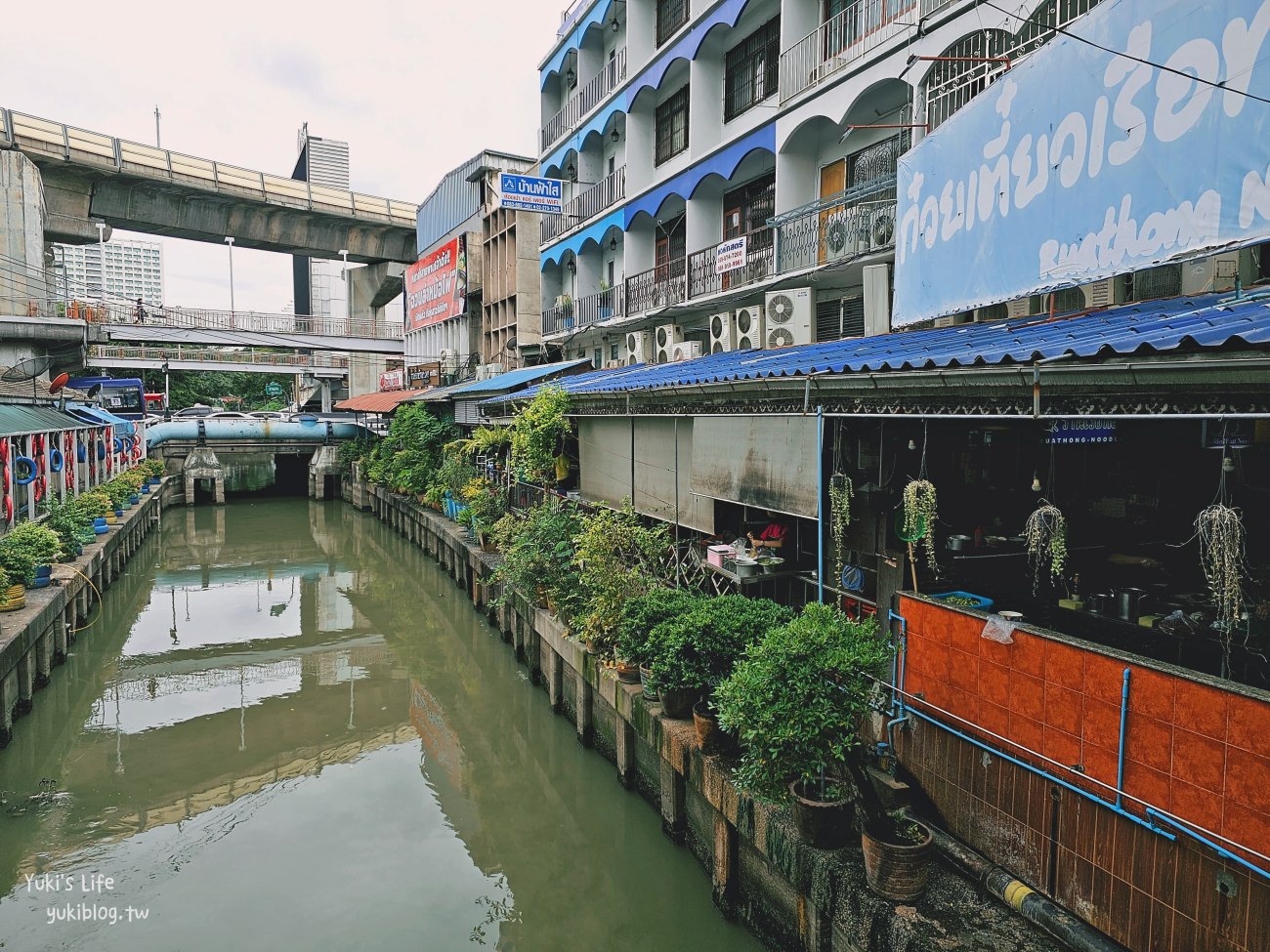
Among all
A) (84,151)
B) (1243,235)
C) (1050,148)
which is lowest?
(1243,235)

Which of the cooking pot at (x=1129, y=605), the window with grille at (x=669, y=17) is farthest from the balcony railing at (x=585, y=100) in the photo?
the cooking pot at (x=1129, y=605)

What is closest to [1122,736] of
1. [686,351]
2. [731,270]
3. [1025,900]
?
[1025,900]

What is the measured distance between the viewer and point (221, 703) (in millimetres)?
11711

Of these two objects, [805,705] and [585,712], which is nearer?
[805,705]

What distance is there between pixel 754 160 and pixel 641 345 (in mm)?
5062

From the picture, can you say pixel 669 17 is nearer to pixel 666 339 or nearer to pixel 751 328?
pixel 666 339

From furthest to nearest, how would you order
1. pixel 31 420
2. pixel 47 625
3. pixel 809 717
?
pixel 31 420
pixel 47 625
pixel 809 717

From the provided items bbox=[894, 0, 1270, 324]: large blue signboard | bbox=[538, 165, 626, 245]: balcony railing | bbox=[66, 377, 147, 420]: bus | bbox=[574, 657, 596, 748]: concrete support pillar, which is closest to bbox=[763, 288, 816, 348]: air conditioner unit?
bbox=[894, 0, 1270, 324]: large blue signboard

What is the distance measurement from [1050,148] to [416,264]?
114 feet

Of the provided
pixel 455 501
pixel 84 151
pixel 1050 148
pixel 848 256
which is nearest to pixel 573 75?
pixel 455 501

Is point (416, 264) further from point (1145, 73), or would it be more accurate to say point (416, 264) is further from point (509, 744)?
point (1145, 73)

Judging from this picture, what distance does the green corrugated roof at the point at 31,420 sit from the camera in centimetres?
1514

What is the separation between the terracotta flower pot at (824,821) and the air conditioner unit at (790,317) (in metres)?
9.58

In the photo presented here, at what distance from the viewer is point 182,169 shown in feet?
106
